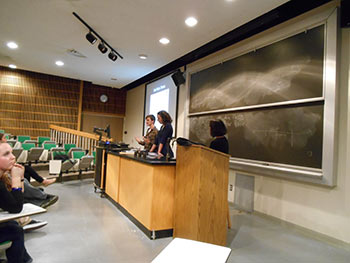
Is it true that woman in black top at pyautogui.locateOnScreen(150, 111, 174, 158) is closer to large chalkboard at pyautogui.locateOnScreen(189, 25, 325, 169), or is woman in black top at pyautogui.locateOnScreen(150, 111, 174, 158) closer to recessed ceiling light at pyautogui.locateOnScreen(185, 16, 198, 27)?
large chalkboard at pyautogui.locateOnScreen(189, 25, 325, 169)

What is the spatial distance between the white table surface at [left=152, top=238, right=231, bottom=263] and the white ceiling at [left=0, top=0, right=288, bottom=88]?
3336 mm

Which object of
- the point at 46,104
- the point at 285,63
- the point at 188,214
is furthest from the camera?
the point at 46,104

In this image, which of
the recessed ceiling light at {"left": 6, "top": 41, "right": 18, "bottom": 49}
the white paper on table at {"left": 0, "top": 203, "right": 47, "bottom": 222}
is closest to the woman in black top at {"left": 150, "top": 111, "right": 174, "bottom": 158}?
the white paper on table at {"left": 0, "top": 203, "right": 47, "bottom": 222}

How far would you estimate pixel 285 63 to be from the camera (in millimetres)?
3482

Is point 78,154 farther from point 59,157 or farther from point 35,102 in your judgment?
point 35,102

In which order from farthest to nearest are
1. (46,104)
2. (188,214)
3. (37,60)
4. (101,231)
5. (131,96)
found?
1. (131,96)
2. (46,104)
3. (37,60)
4. (101,231)
5. (188,214)

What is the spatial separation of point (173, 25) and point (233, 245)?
3655 mm

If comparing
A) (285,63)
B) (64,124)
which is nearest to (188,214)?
(285,63)

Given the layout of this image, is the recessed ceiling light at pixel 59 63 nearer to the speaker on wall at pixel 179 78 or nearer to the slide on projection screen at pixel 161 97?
the slide on projection screen at pixel 161 97

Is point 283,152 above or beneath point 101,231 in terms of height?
above

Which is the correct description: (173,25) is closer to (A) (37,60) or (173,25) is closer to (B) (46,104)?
(A) (37,60)

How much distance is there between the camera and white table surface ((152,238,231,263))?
105 cm

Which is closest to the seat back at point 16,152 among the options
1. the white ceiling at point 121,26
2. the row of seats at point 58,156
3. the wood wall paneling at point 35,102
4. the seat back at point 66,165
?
the row of seats at point 58,156

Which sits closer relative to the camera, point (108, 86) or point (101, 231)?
point (101, 231)
